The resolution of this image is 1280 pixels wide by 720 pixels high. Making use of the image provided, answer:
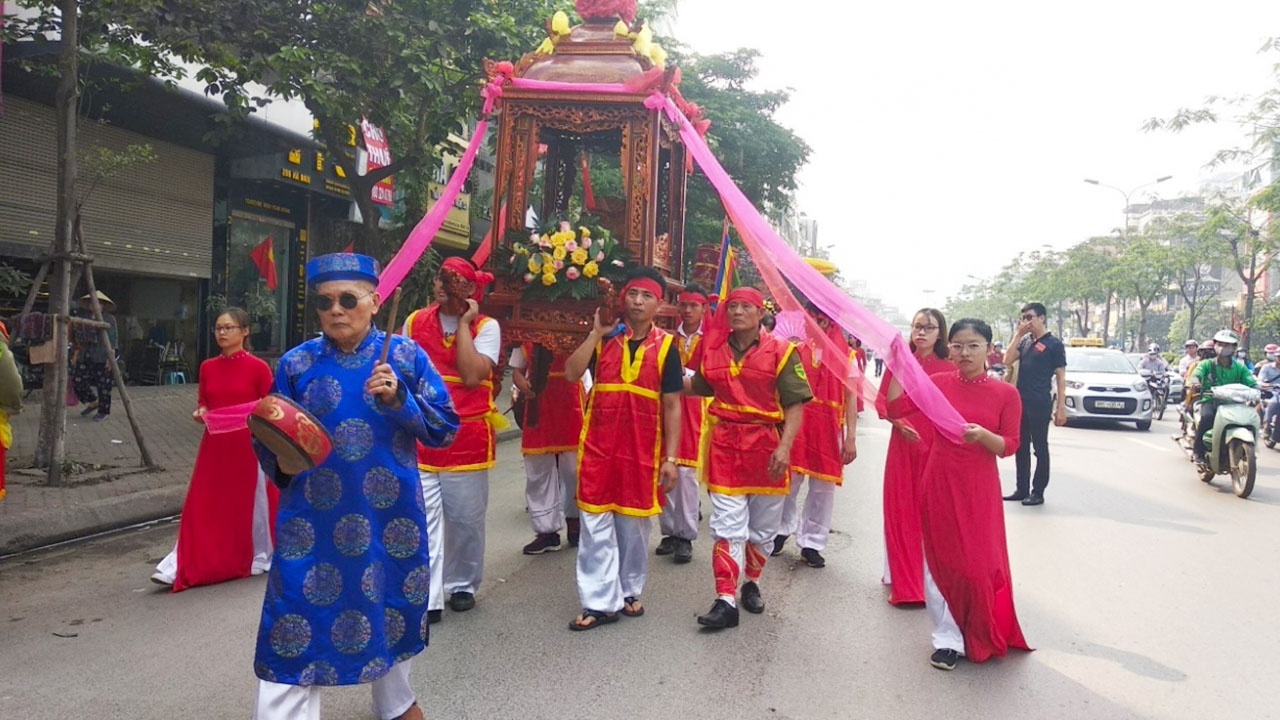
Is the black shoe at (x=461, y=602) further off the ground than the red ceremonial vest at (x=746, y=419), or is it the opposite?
the red ceremonial vest at (x=746, y=419)

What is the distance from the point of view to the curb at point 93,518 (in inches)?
225

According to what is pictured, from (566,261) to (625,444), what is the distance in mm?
1179

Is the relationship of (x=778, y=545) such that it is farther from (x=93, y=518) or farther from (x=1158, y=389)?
(x=1158, y=389)

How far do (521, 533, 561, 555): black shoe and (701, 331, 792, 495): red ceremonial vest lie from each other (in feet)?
5.60

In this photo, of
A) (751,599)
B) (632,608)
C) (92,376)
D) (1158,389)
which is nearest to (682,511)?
(751,599)

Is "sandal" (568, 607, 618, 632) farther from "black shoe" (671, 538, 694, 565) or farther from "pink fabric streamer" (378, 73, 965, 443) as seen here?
"pink fabric streamer" (378, 73, 965, 443)

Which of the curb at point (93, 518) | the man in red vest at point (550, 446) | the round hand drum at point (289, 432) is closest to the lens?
the round hand drum at point (289, 432)

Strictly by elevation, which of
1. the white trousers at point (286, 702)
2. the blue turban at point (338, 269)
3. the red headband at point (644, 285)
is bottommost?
the white trousers at point (286, 702)

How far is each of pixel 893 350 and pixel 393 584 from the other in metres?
2.72

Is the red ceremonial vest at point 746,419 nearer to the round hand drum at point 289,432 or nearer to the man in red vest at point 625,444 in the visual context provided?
the man in red vest at point 625,444

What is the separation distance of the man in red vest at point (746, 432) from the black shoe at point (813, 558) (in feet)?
3.96

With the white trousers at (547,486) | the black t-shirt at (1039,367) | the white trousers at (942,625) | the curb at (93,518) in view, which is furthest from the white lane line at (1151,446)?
the curb at (93,518)

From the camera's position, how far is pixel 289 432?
246 centimetres

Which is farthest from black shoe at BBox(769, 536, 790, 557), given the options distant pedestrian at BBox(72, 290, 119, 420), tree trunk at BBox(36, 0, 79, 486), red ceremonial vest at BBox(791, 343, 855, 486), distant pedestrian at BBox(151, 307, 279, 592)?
distant pedestrian at BBox(72, 290, 119, 420)
